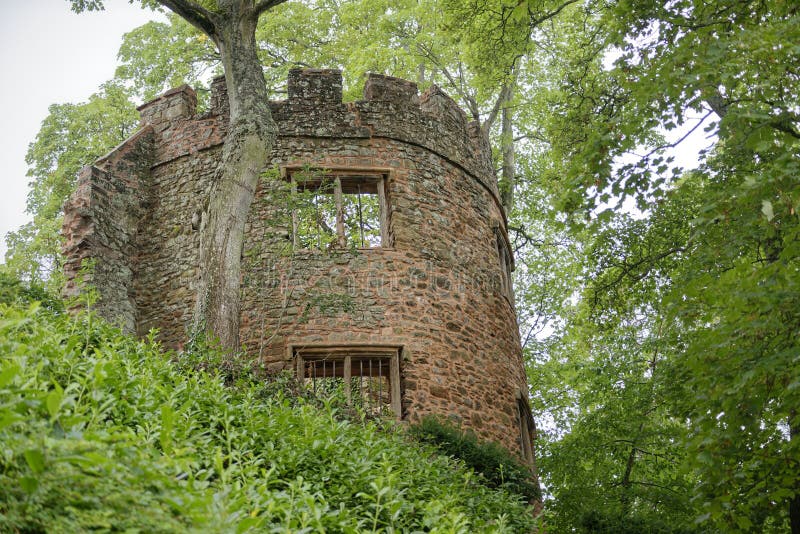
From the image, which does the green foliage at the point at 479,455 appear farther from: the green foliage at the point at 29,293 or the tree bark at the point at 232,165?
the green foliage at the point at 29,293

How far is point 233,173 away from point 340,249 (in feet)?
6.72

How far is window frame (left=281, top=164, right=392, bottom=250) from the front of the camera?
11742 mm

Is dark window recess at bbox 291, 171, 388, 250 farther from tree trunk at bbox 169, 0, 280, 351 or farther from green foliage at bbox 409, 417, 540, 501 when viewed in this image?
green foliage at bbox 409, 417, 540, 501

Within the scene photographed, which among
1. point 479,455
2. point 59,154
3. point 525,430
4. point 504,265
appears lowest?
point 479,455

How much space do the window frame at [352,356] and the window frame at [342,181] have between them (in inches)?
56.6

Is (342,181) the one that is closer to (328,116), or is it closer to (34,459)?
(328,116)

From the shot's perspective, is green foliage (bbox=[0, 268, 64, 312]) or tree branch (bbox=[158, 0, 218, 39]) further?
tree branch (bbox=[158, 0, 218, 39])

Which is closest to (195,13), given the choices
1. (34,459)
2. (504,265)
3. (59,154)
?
(504,265)

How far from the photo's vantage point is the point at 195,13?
1105 cm

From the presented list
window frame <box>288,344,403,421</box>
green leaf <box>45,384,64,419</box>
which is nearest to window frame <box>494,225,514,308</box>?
window frame <box>288,344,403,421</box>

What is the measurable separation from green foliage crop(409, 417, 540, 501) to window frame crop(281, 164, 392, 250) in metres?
2.86

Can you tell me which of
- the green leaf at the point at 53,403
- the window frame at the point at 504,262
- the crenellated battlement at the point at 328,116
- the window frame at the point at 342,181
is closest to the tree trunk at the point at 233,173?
the window frame at the point at 342,181

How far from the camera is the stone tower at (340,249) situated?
438 inches

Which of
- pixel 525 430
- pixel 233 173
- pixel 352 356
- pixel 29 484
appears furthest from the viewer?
pixel 525 430
